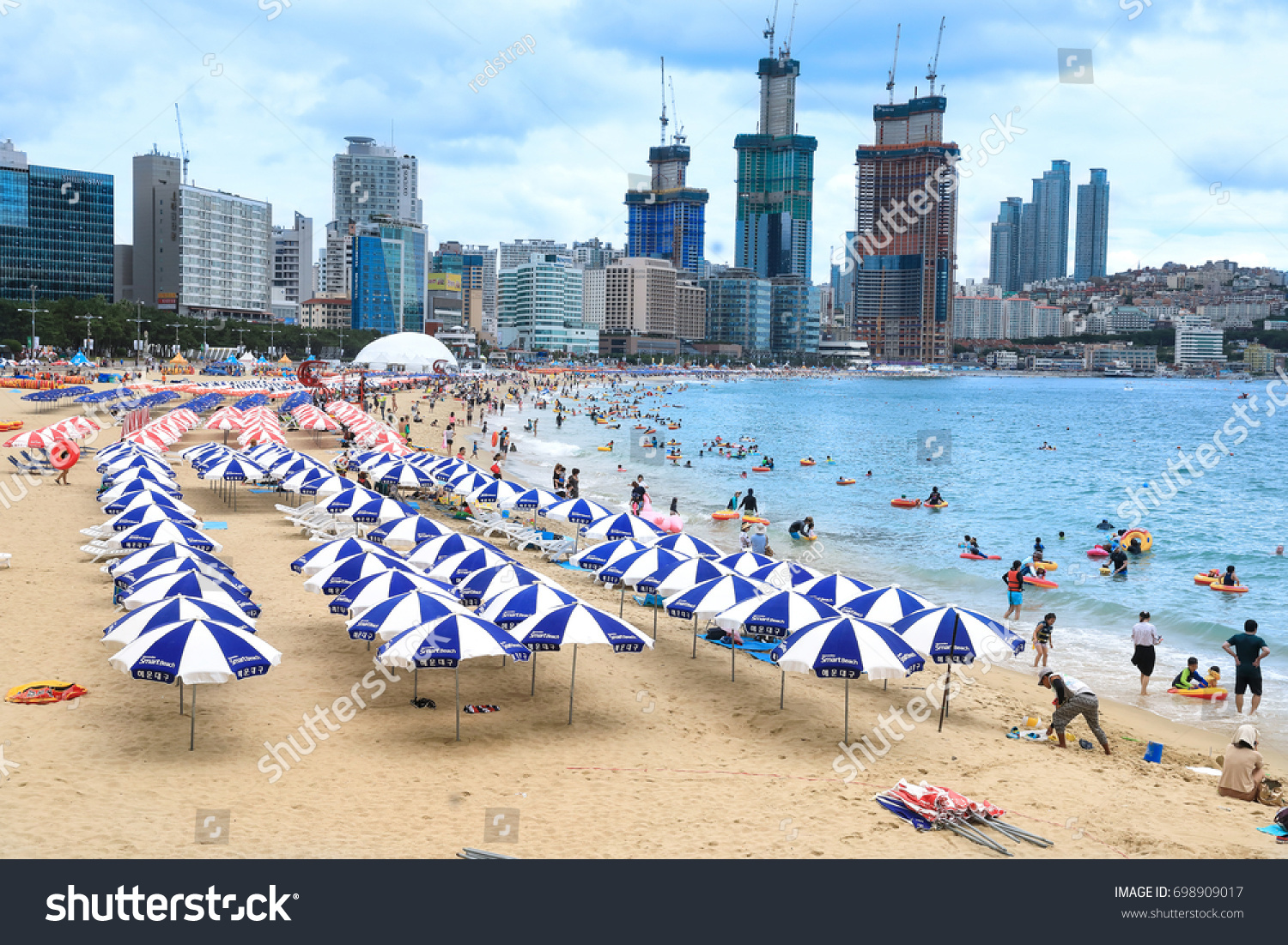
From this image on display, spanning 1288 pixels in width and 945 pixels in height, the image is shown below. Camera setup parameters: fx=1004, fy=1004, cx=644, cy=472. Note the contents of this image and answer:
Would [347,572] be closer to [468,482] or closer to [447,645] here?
[447,645]

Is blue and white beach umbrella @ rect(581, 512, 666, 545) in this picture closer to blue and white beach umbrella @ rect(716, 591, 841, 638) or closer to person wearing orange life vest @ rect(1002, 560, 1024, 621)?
blue and white beach umbrella @ rect(716, 591, 841, 638)

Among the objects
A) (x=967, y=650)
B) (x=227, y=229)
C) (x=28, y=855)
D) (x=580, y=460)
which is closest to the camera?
(x=28, y=855)

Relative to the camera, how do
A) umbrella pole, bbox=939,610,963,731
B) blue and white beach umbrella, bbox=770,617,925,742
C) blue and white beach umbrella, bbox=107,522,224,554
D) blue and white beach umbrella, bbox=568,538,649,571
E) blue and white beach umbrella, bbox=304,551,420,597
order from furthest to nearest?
blue and white beach umbrella, bbox=107,522,224,554
blue and white beach umbrella, bbox=568,538,649,571
blue and white beach umbrella, bbox=304,551,420,597
umbrella pole, bbox=939,610,963,731
blue and white beach umbrella, bbox=770,617,925,742

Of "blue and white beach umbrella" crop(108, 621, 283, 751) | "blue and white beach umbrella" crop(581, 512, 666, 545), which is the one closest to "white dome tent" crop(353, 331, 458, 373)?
"blue and white beach umbrella" crop(581, 512, 666, 545)

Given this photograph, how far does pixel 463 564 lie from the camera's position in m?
15.9

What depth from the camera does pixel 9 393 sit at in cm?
6506

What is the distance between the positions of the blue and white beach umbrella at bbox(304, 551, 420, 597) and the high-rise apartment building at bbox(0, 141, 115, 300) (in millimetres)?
165935

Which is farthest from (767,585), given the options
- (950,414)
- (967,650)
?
(950,414)

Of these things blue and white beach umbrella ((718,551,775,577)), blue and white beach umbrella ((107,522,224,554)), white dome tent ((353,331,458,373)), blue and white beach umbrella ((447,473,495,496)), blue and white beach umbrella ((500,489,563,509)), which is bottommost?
blue and white beach umbrella ((718,551,775,577))

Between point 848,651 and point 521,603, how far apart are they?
415 centimetres

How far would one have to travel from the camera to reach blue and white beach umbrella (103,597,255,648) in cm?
1146

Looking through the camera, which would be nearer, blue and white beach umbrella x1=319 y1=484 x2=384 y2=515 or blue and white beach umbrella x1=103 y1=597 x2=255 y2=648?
blue and white beach umbrella x1=103 y1=597 x2=255 y2=648
